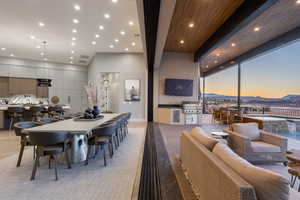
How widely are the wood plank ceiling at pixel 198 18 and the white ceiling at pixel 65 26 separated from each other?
147 centimetres

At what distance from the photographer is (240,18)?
3.73 meters

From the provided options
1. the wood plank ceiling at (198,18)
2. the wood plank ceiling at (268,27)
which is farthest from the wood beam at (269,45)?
the wood plank ceiling at (198,18)

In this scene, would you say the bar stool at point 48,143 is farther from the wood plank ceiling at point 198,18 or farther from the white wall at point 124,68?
the white wall at point 124,68

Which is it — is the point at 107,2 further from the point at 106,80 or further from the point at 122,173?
the point at 106,80

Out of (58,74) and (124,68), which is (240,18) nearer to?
(124,68)

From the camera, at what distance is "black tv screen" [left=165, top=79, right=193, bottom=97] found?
309 inches

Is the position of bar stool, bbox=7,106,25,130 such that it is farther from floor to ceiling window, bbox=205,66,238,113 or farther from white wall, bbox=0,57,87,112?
floor to ceiling window, bbox=205,66,238,113

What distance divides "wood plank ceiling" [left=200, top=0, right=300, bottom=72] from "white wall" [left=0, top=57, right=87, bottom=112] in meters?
10.0

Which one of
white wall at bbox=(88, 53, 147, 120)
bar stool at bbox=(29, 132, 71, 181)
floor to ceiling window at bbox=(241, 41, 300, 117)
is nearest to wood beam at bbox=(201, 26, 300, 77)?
floor to ceiling window at bbox=(241, 41, 300, 117)

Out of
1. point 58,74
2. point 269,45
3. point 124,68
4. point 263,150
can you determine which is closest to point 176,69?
point 124,68

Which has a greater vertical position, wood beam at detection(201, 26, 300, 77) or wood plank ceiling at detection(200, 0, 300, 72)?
wood plank ceiling at detection(200, 0, 300, 72)

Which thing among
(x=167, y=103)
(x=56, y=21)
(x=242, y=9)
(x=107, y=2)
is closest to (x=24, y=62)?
(x=56, y=21)

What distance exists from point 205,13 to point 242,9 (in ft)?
3.01

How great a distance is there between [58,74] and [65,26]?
6299 mm
